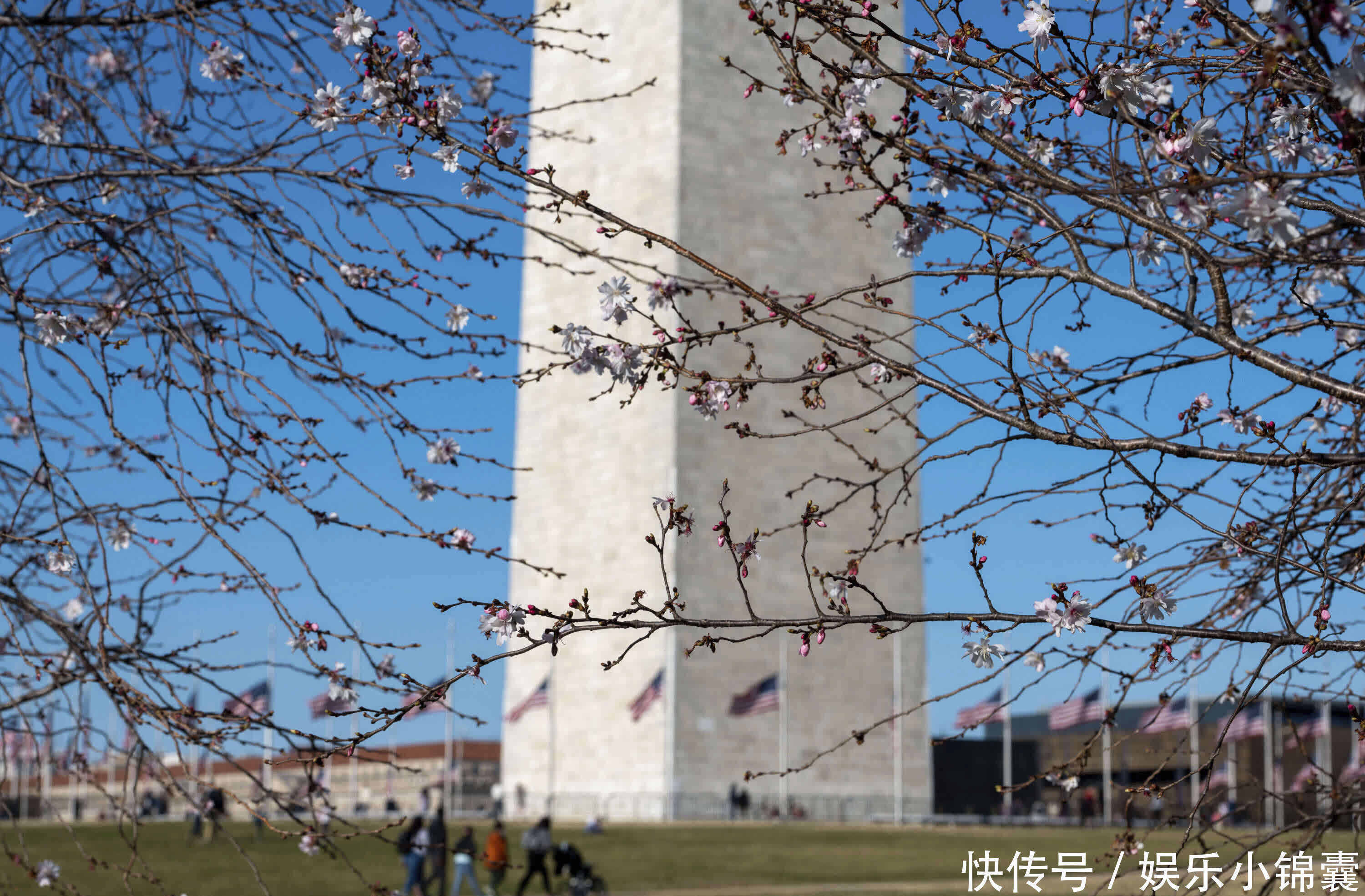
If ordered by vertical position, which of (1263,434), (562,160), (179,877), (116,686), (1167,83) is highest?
(562,160)

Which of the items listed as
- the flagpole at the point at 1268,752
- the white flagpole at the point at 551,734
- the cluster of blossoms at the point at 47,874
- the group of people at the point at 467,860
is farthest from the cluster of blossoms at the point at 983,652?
the white flagpole at the point at 551,734

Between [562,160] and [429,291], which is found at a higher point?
[562,160]

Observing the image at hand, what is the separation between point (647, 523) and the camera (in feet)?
120

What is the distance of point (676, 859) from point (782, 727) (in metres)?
13.5

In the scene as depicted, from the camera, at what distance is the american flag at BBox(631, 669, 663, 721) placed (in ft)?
109

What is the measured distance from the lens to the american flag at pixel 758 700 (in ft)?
106

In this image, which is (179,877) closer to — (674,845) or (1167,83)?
(674,845)

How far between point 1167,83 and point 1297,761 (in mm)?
48535

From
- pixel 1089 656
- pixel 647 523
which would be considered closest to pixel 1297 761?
pixel 647 523

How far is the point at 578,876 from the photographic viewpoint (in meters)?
17.8

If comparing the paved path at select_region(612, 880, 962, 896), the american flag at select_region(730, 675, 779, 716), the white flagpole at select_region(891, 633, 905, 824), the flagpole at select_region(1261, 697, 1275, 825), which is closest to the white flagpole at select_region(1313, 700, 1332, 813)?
the flagpole at select_region(1261, 697, 1275, 825)

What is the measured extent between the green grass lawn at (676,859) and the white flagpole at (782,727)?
16.3 feet

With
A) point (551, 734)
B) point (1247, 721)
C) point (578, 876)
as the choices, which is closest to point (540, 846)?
point (578, 876)

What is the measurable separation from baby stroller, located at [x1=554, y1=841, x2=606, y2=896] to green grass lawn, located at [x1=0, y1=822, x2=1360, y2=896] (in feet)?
5.37
